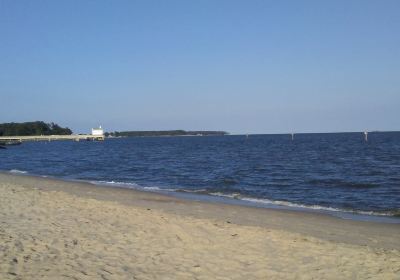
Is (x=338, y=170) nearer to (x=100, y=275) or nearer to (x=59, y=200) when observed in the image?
(x=59, y=200)

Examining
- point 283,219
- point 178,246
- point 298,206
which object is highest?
point 178,246

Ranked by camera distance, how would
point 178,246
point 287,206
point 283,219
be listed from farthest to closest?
point 287,206
point 283,219
point 178,246

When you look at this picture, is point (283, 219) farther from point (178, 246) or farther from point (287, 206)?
point (178, 246)

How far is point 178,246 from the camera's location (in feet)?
28.1

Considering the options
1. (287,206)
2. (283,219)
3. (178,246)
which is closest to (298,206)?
(287,206)

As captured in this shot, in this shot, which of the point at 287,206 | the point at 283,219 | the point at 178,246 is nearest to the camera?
the point at 178,246

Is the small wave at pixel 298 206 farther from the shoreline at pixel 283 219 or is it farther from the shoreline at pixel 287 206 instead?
the shoreline at pixel 283 219

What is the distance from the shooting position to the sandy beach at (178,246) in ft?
22.5

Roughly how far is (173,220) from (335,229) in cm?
420

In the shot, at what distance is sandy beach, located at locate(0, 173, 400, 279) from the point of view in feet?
22.5

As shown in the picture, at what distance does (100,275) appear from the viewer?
21.5 ft

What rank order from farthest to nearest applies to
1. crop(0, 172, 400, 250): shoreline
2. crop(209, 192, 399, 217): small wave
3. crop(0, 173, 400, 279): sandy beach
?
crop(209, 192, 399, 217): small wave < crop(0, 172, 400, 250): shoreline < crop(0, 173, 400, 279): sandy beach

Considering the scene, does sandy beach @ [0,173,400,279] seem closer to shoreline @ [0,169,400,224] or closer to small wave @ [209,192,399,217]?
shoreline @ [0,169,400,224]

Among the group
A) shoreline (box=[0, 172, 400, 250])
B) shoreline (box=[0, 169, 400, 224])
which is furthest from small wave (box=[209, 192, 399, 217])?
shoreline (box=[0, 172, 400, 250])
